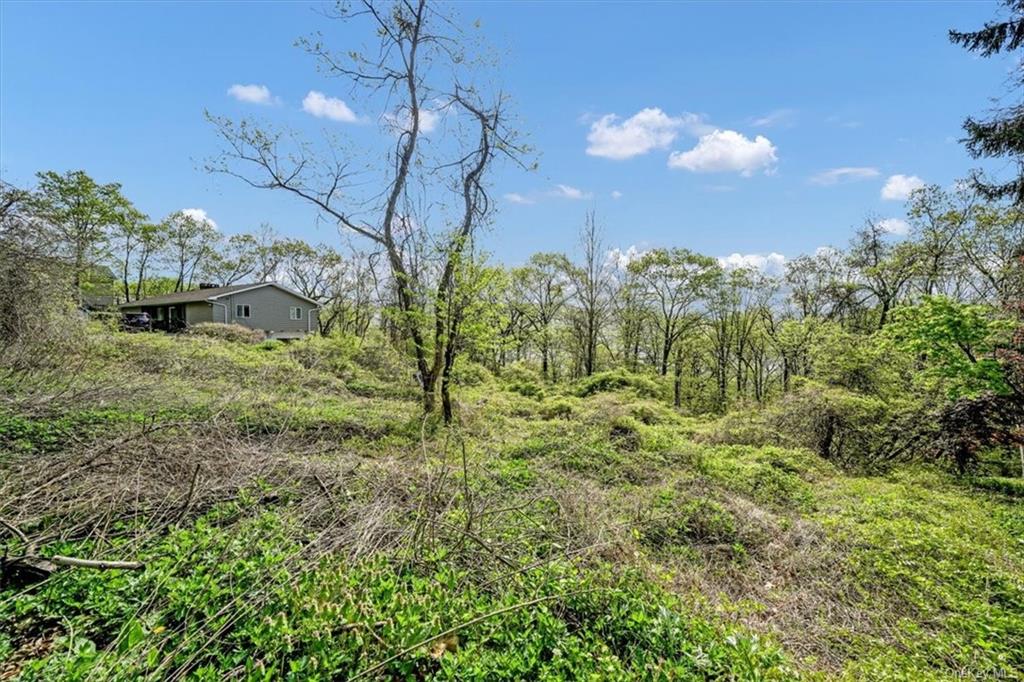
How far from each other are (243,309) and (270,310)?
1488 millimetres

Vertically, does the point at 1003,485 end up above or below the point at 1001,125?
below

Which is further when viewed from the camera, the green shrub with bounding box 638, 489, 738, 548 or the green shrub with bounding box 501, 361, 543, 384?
the green shrub with bounding box 501, 361, 543, 384

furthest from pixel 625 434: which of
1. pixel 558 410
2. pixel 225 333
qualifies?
pixel 225 333

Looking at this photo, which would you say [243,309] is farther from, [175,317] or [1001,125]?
[1001,125]

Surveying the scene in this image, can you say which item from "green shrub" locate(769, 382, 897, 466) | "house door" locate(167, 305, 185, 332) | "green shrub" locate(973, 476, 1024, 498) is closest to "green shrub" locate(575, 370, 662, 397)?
"green shrub" locate(769, 382, 897, 466)

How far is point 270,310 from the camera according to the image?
83.0 feet

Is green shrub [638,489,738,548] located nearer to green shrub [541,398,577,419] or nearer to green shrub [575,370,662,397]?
green shrub [541,398,577,419]

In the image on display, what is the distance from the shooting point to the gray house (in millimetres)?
23219

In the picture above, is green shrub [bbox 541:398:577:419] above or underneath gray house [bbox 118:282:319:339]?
underneath

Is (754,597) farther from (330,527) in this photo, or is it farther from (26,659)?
(26,659)

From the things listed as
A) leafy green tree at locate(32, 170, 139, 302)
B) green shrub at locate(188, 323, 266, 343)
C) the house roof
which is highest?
leafy green tree at locate(32, 170, 139, 302)

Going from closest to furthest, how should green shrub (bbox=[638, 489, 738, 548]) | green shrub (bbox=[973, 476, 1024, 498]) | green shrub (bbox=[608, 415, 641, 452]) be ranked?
green shrub (bbox=[638, 489, 738, 548]), green shrub (bbox=[973, 476, 1024, 498]), green shrub (bbox=[608, 415, 641, 452])

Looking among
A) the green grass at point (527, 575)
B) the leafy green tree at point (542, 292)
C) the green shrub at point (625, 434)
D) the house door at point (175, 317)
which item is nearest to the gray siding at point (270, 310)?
the house door at point (175, 317)

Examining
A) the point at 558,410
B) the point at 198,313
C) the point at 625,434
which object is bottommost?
the point at 558,410
